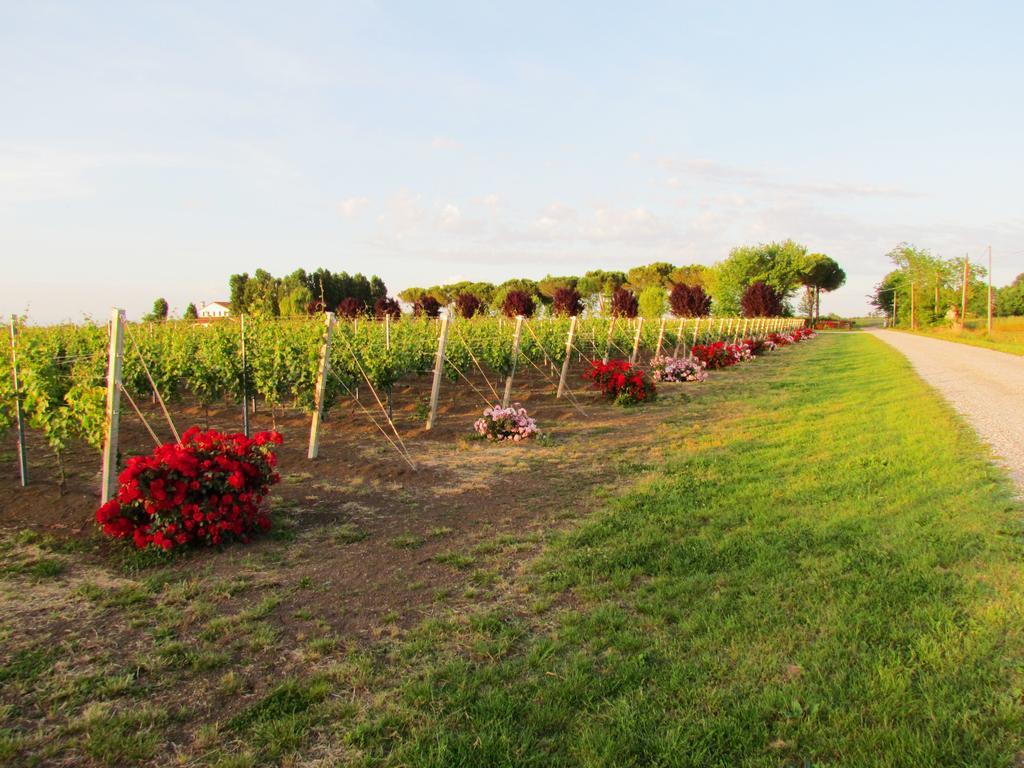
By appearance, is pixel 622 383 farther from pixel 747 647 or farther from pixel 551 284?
pixel 551 284

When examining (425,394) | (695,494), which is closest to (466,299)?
(425,394)

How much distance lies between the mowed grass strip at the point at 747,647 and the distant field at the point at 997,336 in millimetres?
25885

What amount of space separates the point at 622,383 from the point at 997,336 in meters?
34.8

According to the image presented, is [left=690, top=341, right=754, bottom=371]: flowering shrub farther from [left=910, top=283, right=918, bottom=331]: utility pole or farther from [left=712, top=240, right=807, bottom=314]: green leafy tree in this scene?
[left=910, top=283, right=918, bottom=331]: utility pole

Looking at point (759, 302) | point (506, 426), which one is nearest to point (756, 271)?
point (759, 302)

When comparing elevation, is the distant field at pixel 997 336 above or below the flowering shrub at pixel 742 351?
above

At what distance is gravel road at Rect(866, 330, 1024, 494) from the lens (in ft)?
25.4

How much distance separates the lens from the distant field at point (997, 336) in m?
28.7

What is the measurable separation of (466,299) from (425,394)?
2102 centimetres

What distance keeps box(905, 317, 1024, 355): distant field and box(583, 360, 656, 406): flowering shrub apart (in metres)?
20.3

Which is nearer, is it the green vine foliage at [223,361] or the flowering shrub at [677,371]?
the green vine foliage at [223,361]

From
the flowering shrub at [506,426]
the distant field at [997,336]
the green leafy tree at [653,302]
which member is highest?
the green leafy tree at [653,302]

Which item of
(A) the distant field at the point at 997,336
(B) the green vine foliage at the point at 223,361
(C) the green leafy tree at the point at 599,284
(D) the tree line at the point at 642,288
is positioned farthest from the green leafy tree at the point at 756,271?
(B) the green vine foliage at the point at 223,361

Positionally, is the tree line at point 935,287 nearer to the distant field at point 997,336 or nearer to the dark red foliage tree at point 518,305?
the distant field at point 997,336
